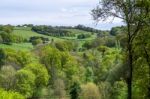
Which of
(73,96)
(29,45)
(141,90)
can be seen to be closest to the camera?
(141,90)

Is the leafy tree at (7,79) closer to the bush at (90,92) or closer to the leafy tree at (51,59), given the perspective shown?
the leafy tree at (51,59)

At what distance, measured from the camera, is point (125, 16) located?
2036 cm

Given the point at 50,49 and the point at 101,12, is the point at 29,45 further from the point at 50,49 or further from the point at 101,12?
the point at 101,12

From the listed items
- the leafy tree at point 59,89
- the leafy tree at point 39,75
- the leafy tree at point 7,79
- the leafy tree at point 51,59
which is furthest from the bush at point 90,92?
the leafy tree at point 51,59

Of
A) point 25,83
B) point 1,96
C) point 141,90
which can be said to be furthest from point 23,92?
point 141,90

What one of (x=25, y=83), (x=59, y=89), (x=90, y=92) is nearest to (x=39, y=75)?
(x=59, y=89)

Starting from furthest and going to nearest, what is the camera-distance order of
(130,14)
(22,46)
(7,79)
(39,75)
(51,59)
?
1. (22,46)
2. (51,59)
3. (39,75)
4. (7,79)
5. (130,14)

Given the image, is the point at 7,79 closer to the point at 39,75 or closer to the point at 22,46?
the point at 39,75

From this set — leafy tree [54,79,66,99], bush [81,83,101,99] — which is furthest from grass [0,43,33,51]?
bush [81,83,101,99]

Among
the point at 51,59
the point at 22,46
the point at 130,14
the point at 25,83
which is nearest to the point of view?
the point at 130,14

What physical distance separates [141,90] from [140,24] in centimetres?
592

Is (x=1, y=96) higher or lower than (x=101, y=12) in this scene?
lower

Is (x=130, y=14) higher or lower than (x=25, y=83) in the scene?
higher

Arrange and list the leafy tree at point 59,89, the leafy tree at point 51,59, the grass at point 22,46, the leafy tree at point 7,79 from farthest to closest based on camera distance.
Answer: the grass at point 22,46
the leafy tree at point 51,59
the leafy tree at point 59,89
the leafy tree at point 7,79
